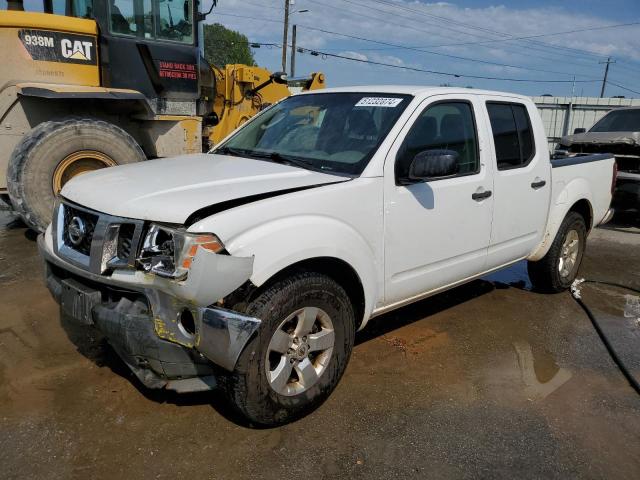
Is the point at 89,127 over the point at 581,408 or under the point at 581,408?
over

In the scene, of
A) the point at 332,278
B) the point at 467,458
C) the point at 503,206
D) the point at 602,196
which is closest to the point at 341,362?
the point at 332,278

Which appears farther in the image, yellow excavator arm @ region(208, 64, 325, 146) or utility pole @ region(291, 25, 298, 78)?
utility pole @ region(291, 25, 298, 78)

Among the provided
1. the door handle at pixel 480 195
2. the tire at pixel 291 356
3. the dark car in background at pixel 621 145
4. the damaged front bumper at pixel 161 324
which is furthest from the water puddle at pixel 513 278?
the damaged front bumper at pixel 161 324

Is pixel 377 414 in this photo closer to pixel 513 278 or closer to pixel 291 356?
pixel 291 356

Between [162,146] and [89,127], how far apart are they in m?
1.40

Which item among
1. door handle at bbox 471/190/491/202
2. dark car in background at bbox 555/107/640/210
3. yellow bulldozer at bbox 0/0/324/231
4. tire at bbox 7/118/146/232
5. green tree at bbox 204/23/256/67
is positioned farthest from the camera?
green tree at bbox 204/23/256/67

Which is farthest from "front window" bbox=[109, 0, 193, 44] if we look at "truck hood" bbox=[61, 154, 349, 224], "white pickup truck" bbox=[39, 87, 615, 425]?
"truck hood" bbox=[61, 154, 349, 224]

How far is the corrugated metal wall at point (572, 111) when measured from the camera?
19172 millimetres

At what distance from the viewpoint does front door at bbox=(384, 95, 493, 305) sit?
130 inches

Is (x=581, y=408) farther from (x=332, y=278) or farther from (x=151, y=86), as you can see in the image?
(x=151, y=86)

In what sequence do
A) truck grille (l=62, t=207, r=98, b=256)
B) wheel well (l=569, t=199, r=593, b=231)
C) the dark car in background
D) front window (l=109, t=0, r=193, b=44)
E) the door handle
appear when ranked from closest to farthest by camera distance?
truck grille (l=62, t=207, r=98, b=256), the door handle, wheel well (l=569, t=199, r=593, b=231), front window (l=109, t=0, r=193, b=44), the dark car in background

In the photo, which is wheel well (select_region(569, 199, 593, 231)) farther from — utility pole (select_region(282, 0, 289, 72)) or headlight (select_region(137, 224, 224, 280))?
utility pole (select_region(282, 0, 289, 72))

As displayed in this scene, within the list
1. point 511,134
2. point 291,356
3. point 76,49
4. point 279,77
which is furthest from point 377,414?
point 279,77

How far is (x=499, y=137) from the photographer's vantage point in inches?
165
